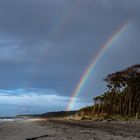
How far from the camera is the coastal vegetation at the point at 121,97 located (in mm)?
90250

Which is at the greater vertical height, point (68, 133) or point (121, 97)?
point (121, 97)

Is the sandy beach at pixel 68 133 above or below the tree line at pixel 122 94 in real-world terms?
below

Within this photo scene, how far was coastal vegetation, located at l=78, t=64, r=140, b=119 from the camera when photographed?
9025 cm

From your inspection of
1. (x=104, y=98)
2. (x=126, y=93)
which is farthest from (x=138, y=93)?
(x=104, y=98)

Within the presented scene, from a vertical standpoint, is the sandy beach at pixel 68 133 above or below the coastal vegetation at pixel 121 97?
below

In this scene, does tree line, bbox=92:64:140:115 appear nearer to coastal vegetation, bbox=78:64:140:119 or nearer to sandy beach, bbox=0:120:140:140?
coastal vegetation, bbox=78:64:140:119

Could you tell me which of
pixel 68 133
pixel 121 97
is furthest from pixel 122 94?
pixel 68 133

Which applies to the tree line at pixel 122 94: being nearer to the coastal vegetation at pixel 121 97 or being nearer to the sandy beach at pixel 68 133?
the coastal vegetation at pixel 121 97

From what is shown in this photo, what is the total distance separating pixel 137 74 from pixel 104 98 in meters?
20.3

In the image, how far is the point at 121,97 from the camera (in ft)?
327

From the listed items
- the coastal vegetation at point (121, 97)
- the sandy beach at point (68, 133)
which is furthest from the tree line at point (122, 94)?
the sandy beach at point (68, 133)

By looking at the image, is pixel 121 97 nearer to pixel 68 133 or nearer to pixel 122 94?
pixel 122 94

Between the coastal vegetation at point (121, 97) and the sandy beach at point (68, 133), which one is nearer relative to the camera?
the sandy beach at point (68, 133)

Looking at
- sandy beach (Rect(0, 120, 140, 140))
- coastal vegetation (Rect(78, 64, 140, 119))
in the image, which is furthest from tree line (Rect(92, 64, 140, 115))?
sandy beach (Rect(0, 120, 140, 140))
